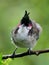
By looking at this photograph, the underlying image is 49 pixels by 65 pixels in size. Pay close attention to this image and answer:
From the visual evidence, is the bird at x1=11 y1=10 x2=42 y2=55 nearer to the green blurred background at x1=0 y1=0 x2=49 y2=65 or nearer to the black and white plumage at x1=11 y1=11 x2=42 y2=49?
the black and white plumage at x1=11 y1=11 x2=42 y2=49

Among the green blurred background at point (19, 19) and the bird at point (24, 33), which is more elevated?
the bird at point (24, 33)

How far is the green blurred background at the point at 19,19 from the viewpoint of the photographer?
7.50 ft

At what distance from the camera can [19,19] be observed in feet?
8.81

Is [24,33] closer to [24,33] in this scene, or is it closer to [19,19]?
[24,33]

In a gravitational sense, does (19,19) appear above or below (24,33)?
below

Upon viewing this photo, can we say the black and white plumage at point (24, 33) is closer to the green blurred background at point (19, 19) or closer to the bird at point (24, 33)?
the bird at point (24, 33)

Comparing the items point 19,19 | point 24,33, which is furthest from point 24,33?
point 19,19

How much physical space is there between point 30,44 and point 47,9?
1249 millimetres

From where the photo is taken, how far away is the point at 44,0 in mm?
2725

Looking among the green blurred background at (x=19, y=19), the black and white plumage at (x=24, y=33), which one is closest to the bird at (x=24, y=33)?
the black and white plumage at (x=24, y=33)

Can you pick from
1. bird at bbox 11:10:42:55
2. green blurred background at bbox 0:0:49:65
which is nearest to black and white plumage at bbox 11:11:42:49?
bird at bbox 11:10:42:55

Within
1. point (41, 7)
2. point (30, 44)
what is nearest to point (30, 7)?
point (41, 7)

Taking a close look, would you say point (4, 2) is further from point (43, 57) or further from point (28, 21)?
point (28, 21)

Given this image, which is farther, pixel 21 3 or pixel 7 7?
pixel 7 7
